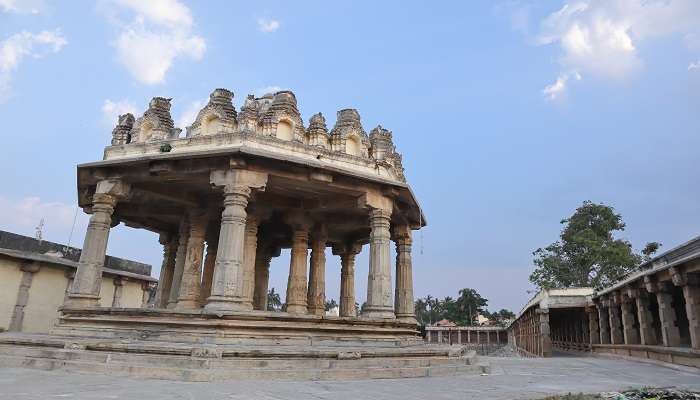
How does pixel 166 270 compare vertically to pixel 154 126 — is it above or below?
below

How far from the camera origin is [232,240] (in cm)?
1010

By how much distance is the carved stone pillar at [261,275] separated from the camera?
17.8 meters

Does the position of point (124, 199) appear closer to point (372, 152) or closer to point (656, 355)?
point (372, 152)

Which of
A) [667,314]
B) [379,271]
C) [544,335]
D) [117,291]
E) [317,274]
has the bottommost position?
[544,335]

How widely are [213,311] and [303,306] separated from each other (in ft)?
19.4

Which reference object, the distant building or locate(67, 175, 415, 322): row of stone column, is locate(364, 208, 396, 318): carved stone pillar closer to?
locate(67, 175, 415, 322): row of stone column

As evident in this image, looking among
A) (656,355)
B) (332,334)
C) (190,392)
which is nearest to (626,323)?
(656,355)

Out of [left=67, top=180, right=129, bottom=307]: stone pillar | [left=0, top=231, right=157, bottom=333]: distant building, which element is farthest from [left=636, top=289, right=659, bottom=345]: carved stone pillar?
[left=0, top=231, right=157, bottom=333]: distant building

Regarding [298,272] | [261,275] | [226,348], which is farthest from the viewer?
[261,275]

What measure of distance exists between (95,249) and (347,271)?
10.0m

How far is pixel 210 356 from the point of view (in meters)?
7.11

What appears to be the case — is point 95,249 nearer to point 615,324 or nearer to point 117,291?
point 117,291

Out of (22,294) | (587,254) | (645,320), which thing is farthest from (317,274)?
(587,254)

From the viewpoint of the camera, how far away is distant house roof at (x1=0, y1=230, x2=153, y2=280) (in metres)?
15.7
